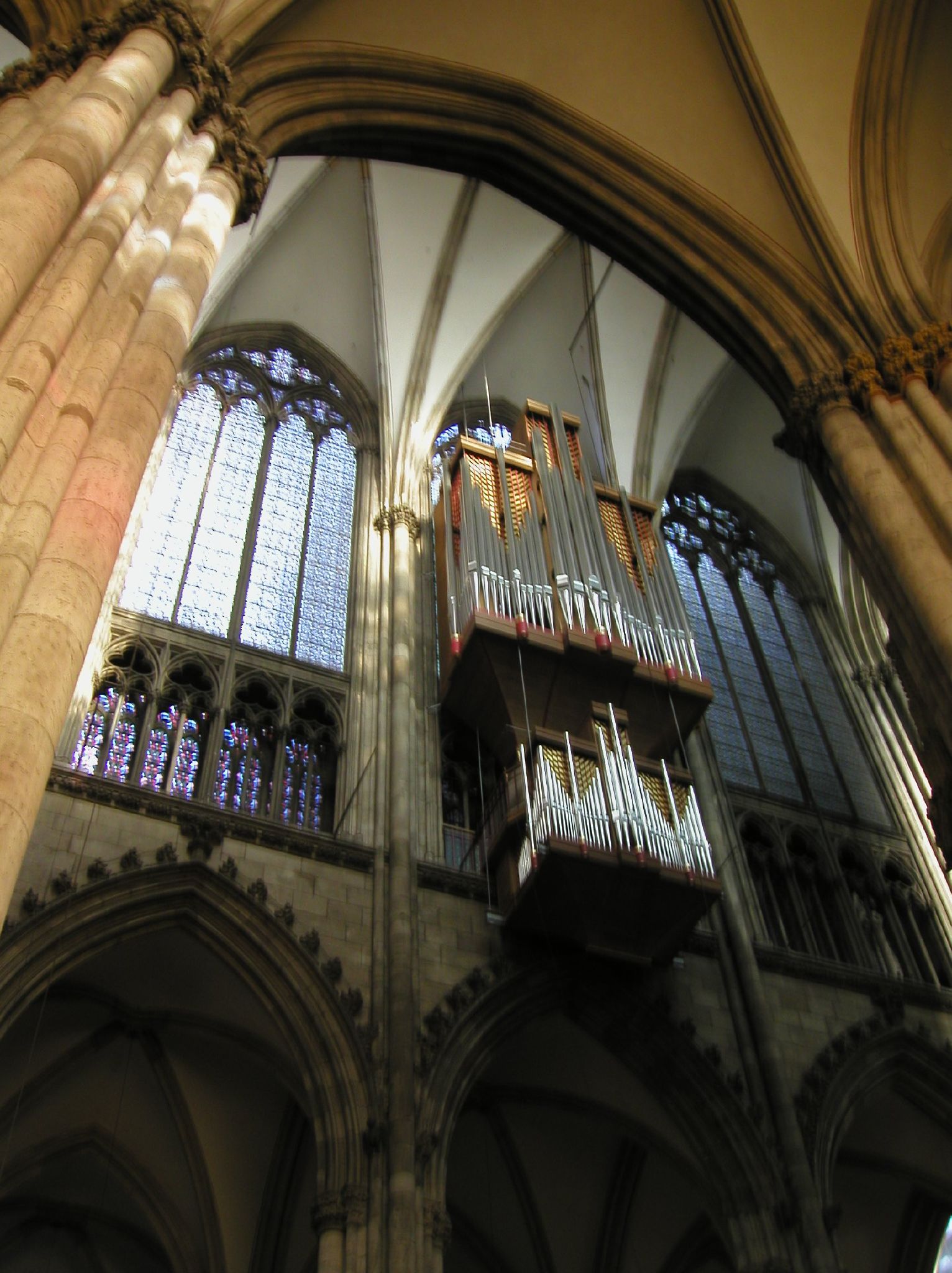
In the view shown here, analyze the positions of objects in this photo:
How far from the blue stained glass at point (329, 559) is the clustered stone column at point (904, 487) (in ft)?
16.7

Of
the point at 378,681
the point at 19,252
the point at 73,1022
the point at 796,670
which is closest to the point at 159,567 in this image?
the point at 378,681

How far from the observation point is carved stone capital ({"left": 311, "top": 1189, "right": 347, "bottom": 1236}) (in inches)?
328

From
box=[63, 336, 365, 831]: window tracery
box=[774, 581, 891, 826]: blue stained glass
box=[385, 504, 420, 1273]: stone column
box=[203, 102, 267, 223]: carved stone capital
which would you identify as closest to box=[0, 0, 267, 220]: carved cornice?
box=[203, 102, 267, 223]: carved stone capital

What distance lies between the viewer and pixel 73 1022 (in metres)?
10.5

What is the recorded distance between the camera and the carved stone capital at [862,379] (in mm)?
10070

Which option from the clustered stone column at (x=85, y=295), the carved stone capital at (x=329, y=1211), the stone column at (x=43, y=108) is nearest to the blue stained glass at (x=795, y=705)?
the carved stone capital at (x=329, y=1211)

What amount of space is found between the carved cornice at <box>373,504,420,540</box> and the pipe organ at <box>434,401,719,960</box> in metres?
0.37

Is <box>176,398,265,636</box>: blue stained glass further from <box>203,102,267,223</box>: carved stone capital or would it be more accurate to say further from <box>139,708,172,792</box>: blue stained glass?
<box>203,102,267,223</box>: carved stone capital

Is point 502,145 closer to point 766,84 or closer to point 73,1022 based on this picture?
point 766,84

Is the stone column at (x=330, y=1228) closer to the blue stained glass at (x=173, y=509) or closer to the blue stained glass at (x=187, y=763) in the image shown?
the blue stained glass at (x=187, y=763)

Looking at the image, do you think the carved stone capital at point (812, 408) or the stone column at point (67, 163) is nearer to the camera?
the stone column at point (67, 163)

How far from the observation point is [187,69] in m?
8.30

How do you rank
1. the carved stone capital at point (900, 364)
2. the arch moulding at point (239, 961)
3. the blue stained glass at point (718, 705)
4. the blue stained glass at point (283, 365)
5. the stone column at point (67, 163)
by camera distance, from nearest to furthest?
the stone column at point (67, 163) → the arch moulding at point (239, 961) → the carved stone capital at point (900, 364) → the blue stained glass at point (718, 705) → the blue stained glass at point (283, 365)

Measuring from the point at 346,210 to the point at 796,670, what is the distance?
27.9 ft
